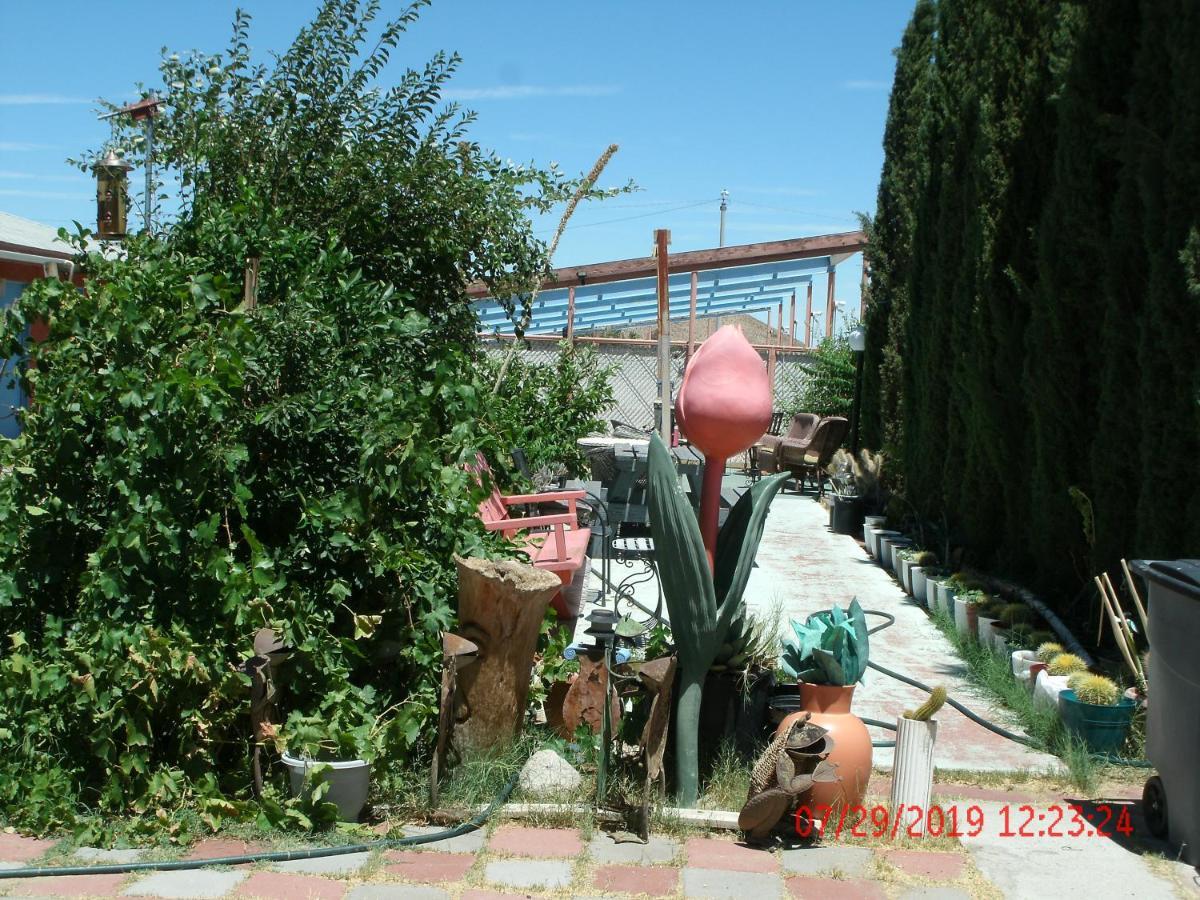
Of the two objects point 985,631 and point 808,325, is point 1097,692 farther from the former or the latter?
point 808,325

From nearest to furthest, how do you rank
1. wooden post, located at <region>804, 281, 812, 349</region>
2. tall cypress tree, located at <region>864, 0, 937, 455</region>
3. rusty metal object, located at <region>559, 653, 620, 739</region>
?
rusty metal object, located at <region>559, 653, 620, 739</region> → tall cypress tree, located at <region>864, 0, 937, 455</region> → wooden post, located at <region>804, 281, 812, 349</region>

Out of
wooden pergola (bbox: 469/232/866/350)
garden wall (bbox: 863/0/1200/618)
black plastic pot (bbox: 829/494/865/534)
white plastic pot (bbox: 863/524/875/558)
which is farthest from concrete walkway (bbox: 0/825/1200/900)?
wooden pergola (bbox: 469/232/866/350)

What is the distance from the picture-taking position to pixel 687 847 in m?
3.92

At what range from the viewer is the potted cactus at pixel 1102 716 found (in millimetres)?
4828

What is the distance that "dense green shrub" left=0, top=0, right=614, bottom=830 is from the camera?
3.93 metres

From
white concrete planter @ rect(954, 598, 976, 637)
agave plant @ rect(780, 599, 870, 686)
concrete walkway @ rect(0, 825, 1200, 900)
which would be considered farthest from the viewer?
white concrete planter @ rect(954, 598, 976, 637)

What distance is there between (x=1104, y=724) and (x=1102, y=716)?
0.04 metres

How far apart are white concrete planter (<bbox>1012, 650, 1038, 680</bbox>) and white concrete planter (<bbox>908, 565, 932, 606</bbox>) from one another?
2.32 m

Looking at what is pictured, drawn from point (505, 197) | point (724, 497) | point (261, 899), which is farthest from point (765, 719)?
point (724, 497)

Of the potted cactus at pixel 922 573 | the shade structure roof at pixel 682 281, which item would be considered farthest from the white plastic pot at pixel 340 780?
the shade structure roof at pixel 682 281

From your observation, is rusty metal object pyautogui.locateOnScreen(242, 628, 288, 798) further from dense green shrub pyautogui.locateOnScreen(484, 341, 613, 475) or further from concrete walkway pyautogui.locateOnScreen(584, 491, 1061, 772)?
dense green shrub pyautogui.locateOnScreen(484, 341, 613, 475)

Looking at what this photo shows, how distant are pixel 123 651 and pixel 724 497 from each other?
25.4ft

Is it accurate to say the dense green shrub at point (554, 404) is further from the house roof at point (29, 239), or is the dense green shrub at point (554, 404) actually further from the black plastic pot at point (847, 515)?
the house roof at point (29, 239)

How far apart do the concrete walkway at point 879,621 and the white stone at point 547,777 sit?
1.38 metres
